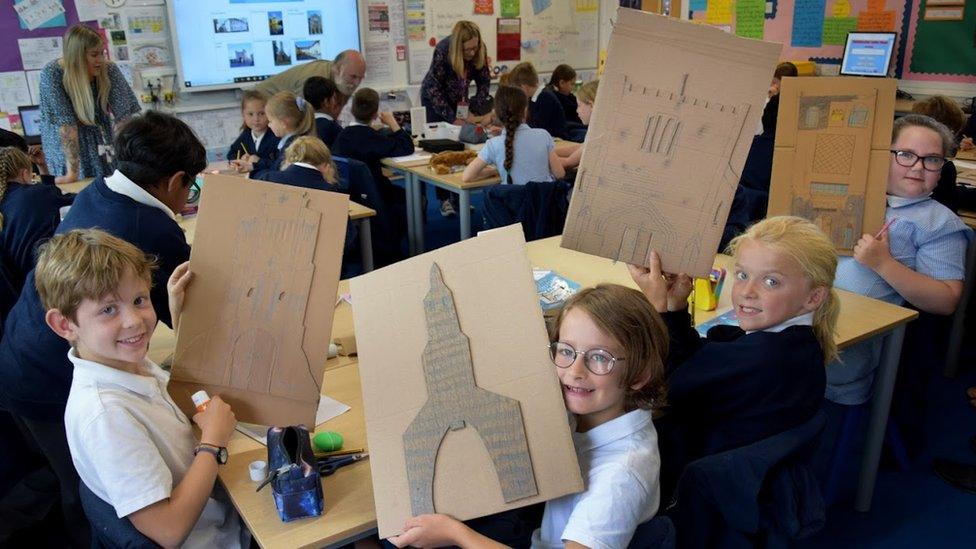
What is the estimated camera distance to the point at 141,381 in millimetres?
1475

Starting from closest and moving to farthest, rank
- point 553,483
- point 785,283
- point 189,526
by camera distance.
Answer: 1. point 553,483
2. point 189,526
3. point 785,283

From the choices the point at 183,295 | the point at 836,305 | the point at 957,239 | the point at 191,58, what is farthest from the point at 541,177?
the point at 191,58

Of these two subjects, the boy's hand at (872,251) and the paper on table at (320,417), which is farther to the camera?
the boy's hand at (872,251)

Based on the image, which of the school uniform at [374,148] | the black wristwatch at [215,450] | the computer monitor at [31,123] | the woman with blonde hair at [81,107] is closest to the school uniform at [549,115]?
the school uniform at [374,148]

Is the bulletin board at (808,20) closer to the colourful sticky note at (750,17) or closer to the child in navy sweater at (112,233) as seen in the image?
the colourful sticky note at (750,17)

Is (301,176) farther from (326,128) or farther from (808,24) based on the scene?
(808,24)

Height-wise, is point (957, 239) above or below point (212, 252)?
below

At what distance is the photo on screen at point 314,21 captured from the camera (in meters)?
6.32

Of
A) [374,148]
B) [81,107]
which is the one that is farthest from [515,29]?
[81,107]

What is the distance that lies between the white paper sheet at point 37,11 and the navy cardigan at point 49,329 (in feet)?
13.0

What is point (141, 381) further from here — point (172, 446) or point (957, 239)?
point (957, 239)

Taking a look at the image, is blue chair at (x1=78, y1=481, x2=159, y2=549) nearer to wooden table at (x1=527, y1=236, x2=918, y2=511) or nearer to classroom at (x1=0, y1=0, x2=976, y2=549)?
classroom at (x1=0, y1=0, x2=976, y2=549)

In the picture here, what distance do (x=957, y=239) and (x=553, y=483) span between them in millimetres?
1740

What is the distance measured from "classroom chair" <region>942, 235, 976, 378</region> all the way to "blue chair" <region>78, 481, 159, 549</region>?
322 centimetres
